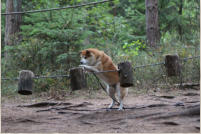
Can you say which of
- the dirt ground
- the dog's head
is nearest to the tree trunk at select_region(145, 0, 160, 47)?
the dog's head

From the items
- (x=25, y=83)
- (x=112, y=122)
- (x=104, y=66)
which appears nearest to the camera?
(x=25, y=83)

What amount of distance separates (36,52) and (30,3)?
5182 mm

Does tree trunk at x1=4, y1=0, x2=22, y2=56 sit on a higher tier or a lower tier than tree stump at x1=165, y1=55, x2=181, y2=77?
higher

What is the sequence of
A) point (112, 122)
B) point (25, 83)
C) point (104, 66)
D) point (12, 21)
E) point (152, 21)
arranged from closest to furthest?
point (25, 83) → point (112, 122) → point (104, 66) → point (152, 21) → point (12, 21)

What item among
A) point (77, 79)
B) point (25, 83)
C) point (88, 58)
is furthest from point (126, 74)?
point (25, 83)

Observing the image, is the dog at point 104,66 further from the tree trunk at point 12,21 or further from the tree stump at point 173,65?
the tree trunk at point 12,21

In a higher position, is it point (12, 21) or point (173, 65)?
point (12, 21)

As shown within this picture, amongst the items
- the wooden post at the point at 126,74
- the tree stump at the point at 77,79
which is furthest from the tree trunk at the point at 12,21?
the wooden post at the point at 126,74

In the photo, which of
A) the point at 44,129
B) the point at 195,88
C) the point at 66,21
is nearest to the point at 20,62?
the point at 66,21

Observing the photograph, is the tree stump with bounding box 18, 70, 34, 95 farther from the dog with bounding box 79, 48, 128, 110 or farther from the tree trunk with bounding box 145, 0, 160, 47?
the tree trunk with bounding box 145, 0, 160, 47

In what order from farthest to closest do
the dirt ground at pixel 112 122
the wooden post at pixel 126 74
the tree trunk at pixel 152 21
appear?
1. the tree trunk at pixel 152 21
2. the wooden post at pixel 126 74
3. the dirt ground at pixel 112 122

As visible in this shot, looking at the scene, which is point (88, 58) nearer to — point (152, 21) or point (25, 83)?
point (25, 83)

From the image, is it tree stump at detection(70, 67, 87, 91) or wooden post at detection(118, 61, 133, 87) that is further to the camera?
wooden post at detection(118, 61, 133, 87)

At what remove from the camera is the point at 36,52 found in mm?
9484
